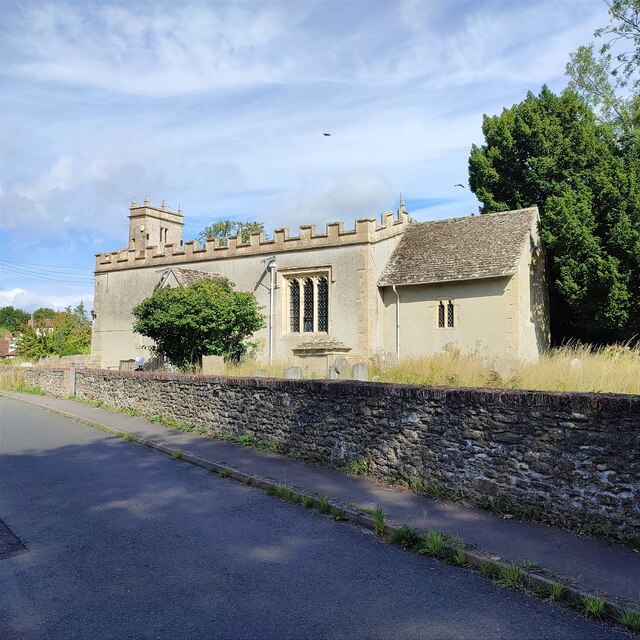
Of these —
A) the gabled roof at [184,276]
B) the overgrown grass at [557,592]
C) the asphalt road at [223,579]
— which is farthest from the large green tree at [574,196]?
the overgrown grass at [557,592]

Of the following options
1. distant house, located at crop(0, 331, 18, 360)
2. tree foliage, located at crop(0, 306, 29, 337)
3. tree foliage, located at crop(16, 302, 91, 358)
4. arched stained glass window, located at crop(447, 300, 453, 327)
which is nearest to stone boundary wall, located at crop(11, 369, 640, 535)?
arched stained glass window, located at crop(447, 300, 453, 327)

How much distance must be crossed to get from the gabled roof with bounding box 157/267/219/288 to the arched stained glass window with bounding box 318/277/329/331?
5742mm

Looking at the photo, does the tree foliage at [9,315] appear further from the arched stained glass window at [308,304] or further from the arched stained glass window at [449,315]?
the arched stained glass window at [449,315]

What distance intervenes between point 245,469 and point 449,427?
3830 millimetres

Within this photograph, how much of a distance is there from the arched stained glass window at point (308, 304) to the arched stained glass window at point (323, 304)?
495mm

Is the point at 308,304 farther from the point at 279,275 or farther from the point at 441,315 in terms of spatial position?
the point at 441,315

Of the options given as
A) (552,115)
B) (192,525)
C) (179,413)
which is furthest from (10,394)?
(552,115)

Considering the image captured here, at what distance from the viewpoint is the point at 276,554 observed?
606 centimetres

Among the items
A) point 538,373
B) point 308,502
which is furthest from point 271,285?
point 308,502

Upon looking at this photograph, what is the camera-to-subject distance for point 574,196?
25047mm

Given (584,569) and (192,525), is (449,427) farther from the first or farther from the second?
(192,525)

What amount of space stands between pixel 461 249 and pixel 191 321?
12.5 meters

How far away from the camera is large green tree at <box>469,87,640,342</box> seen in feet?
77.3

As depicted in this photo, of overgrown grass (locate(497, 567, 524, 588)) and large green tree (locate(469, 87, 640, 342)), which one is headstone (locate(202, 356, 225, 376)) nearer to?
overgrown grass (locate(497, 567, 524, 588))
